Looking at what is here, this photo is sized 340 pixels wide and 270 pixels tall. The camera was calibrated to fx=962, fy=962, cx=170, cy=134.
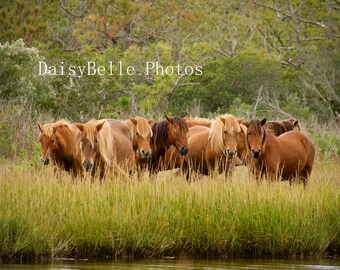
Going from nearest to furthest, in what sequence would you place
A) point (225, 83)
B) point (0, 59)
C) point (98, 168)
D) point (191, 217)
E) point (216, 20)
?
point (191, 217)
point (98, 168)
point (0, 59)
point (225, 83)
point (216, 20)

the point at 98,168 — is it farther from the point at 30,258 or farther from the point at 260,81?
the point at 260,81

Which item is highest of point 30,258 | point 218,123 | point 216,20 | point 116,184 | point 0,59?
point 216,20

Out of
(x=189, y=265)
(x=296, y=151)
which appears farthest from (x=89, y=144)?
(x=189, y=265)

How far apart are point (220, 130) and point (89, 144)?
2472 mm

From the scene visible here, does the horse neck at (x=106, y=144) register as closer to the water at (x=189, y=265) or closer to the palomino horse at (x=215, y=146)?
the palomino horse at (x=215, y=146)

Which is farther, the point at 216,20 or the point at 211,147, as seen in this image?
the point at 216,20

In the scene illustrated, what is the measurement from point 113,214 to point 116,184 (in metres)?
0.86

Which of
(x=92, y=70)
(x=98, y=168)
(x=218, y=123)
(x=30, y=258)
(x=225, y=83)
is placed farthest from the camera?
(x=225, y=83)

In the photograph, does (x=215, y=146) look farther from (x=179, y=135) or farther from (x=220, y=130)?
(x=179, y=135)

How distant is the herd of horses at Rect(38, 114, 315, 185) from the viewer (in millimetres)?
14383

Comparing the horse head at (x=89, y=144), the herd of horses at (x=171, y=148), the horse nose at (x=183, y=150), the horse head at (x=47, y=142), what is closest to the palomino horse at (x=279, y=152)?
the herd of horses at (x=171, y=148)

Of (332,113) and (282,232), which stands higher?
(332,113)

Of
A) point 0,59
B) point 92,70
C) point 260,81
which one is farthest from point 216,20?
point 0,59

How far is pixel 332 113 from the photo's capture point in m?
37.0
